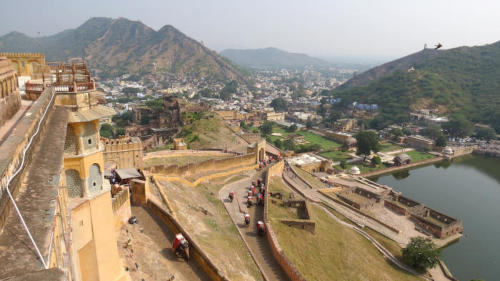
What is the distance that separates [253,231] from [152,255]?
7740mm

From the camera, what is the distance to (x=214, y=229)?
16844 mm

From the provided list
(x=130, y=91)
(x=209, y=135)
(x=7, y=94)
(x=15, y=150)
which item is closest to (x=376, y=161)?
(x=209, y=135)

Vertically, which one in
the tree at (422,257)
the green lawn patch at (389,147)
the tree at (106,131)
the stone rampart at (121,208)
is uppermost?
the stone rampart at (121,208)

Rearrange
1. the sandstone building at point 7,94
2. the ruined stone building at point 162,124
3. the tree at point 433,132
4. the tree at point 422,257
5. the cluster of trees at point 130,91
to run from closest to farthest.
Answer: the sandstone building at point 7,94 → the tree at point 422,257 → the ruined stone building at point 162,124 → the tree at point 433,132 → the cluster of trees at point 130,91

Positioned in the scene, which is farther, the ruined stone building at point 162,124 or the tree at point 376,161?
the ruined stone building at point 162,124

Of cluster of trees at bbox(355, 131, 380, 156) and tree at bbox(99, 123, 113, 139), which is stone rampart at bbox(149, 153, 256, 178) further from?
tree at bbox(99, 123, 113, 139)

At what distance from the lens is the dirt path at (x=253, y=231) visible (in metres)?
15.5

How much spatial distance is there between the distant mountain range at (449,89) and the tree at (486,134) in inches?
199

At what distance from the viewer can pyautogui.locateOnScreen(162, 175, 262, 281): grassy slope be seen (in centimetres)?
1370

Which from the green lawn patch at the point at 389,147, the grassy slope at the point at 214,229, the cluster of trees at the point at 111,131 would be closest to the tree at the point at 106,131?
the cluster of trees at the point at 111,131

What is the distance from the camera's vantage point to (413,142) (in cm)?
6581

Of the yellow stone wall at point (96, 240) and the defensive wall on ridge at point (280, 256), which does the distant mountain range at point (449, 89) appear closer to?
the defensive wall on ridge at point (280, 256)

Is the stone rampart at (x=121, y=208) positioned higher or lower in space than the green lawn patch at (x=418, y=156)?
higher

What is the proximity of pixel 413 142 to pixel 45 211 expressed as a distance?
7096 centimetres
